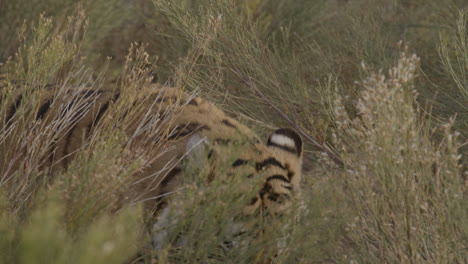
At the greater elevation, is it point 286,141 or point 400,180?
point 400,180

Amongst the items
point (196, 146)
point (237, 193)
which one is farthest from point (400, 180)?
point (196, 146)

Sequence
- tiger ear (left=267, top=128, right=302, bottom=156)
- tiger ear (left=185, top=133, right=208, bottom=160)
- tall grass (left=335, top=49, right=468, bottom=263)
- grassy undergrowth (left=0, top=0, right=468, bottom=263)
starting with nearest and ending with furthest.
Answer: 1. grassy undergrowth (left=0, top=0, right=468, bottom=263)
2. tall grass (left=335, top=49, right=468, bottom=263)
3. tiger ear (left=185, top=133, right=208, bottom=160)
4. tiger ear (left=267, top=128, right=302, bottom=156)

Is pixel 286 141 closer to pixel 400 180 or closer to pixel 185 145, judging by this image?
pixel 185 145

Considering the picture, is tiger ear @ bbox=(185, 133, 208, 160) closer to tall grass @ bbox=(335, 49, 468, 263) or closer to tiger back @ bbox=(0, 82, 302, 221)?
tiger back @ bbox=(0, 82, 302, 221)

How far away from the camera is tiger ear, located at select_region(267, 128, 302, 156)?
3.53 meters

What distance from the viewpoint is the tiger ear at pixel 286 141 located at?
3531 millimetres

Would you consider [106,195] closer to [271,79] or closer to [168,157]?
[168,157]

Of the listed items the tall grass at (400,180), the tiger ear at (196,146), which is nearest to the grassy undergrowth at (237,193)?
the tall grass at (400,180)

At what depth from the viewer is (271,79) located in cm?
563

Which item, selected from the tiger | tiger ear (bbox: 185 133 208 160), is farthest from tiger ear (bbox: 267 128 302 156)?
tiger ear (bbox: 185 133 208 160)

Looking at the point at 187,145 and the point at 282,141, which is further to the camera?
the point at 282,141

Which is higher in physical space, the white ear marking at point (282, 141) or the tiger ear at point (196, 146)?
the tiger ear at point (196, 146)

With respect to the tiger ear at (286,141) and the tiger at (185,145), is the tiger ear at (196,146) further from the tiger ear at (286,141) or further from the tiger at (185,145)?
the tiger ear at (286,141)

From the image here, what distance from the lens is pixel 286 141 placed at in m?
3.55
